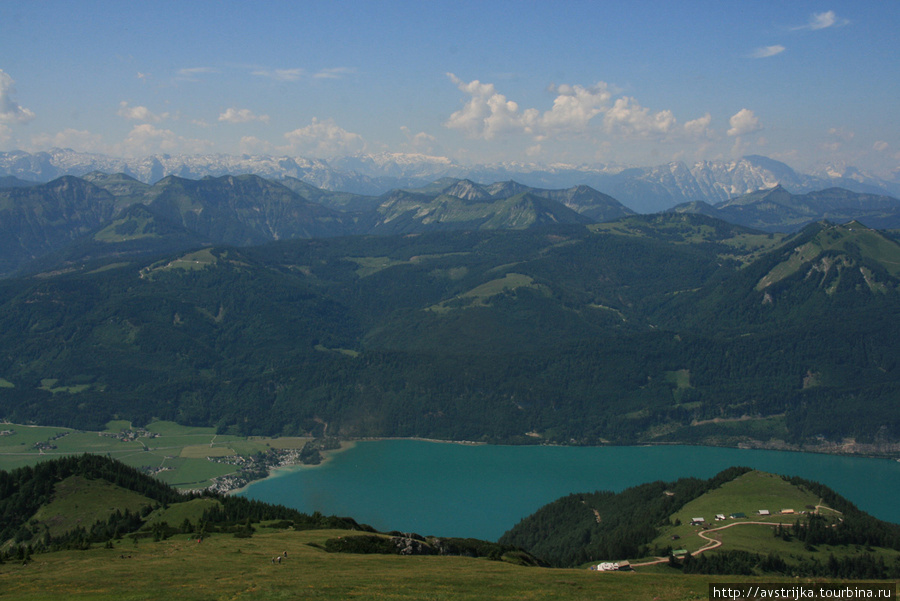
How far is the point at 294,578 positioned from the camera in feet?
163

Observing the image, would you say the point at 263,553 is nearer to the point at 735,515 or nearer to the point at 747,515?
the point at 735,515

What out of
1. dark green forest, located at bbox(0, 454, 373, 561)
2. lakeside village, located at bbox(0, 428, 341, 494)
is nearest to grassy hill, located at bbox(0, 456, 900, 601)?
dark green forest, located at bbox(0, 454, 373, 561)

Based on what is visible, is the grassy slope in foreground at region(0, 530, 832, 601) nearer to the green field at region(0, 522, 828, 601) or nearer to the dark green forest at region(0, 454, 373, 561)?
the green field at region(0, 522, 828, 601)

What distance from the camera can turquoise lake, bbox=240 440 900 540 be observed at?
153 meters

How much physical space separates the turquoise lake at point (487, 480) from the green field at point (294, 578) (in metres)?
83.5

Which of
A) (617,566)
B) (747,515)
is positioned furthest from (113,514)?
(747,515)

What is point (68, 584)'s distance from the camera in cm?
4722

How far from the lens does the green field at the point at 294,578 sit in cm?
4559

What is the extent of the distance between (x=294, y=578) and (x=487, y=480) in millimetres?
130515

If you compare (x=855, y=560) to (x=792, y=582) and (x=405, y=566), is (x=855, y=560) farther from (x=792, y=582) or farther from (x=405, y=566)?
(x=405, y=566)

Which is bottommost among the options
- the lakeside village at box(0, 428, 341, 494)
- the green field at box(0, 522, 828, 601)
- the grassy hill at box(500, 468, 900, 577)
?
the lakeside village at box(0, 428, 341, 494)

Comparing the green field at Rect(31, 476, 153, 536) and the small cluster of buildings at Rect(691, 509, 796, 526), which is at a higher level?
the green field at Rect(31, 476, 153, 536)

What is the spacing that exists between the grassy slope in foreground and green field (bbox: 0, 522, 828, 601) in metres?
0.07

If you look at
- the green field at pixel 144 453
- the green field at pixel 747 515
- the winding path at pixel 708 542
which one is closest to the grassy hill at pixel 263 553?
the green field at pixel 747 515
